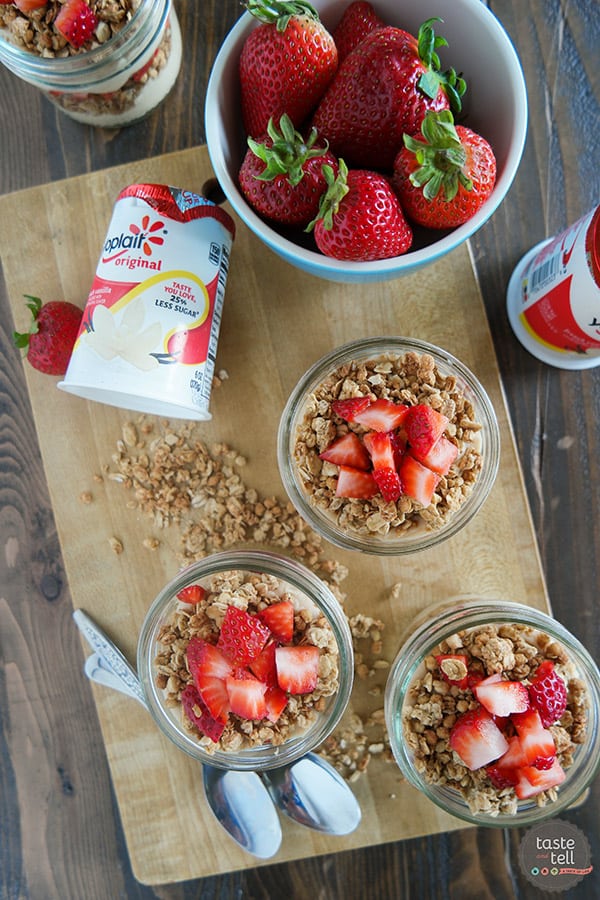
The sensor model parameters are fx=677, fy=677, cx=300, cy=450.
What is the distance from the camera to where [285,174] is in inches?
29.8

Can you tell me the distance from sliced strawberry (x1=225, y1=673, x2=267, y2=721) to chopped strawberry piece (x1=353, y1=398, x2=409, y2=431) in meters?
0.35

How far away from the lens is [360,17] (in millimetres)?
823

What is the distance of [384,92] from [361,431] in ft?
1.27

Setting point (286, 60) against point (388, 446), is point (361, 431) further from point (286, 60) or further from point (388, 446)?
point (286, 60)

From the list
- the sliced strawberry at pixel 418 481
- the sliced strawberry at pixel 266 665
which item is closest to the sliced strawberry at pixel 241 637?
the sliced strawberry at pixel 266 665

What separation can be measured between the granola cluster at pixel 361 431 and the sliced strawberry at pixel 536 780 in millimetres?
334

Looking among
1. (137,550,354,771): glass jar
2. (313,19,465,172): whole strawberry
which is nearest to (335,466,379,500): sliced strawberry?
(137,550,354,771): glass jar

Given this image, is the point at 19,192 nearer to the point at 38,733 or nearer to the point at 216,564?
the point at 216,564

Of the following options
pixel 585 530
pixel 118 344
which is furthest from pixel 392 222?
pixel 585 530

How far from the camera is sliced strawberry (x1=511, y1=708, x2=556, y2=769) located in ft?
2.77

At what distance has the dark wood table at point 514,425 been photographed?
3.47 feet

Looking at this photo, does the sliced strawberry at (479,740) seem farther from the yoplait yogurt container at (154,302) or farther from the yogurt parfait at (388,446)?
the yoplait yogurt container at (154,302)

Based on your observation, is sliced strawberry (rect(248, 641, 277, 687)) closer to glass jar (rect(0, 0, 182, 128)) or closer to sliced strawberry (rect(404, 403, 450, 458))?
sliced strawberry (rect(404, 403, 450, 458))

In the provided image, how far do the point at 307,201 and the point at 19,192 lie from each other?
508 millimetres
